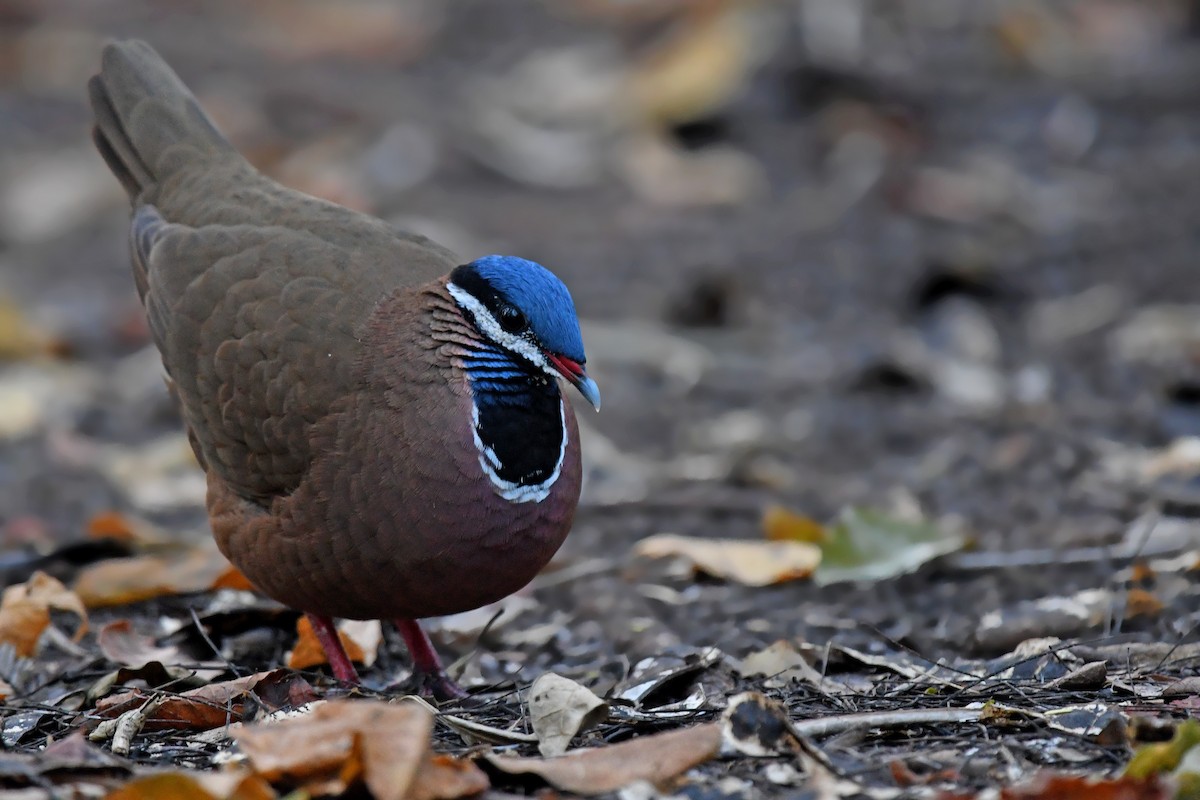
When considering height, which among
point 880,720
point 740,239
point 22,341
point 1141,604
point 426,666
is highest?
point 22,341

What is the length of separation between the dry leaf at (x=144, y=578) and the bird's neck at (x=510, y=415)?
1.34 m

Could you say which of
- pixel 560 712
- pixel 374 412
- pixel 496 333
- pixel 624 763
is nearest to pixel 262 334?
pixel 374 412

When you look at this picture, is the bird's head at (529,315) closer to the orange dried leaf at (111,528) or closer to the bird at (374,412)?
the bird at (374,412)

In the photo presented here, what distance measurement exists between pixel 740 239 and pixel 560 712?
525 cm

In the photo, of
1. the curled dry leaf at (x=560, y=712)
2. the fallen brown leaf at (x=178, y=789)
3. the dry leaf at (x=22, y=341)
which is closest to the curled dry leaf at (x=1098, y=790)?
the curled dry leaf at (x=560, y=712)

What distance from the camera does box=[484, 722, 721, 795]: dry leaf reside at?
2.92m

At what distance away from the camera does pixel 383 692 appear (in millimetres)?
4074

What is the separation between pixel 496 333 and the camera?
3.83 meters

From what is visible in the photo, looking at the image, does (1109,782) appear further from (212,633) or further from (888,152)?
(888,152)

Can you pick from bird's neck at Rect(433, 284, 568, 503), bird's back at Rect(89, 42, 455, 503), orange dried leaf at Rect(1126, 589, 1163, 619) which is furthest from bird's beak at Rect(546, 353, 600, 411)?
orange dried leaf at Rect(1126, 589, 1163, 619)

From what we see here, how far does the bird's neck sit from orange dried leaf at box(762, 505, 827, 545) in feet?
4.64

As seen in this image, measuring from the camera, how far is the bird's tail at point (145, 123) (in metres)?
4.92

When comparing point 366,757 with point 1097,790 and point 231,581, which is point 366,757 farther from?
point 231,581

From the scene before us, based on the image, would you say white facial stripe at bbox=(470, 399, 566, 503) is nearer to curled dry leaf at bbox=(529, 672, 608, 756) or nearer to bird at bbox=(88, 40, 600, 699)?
bird at bbox=(88, 40, 600, 699)
